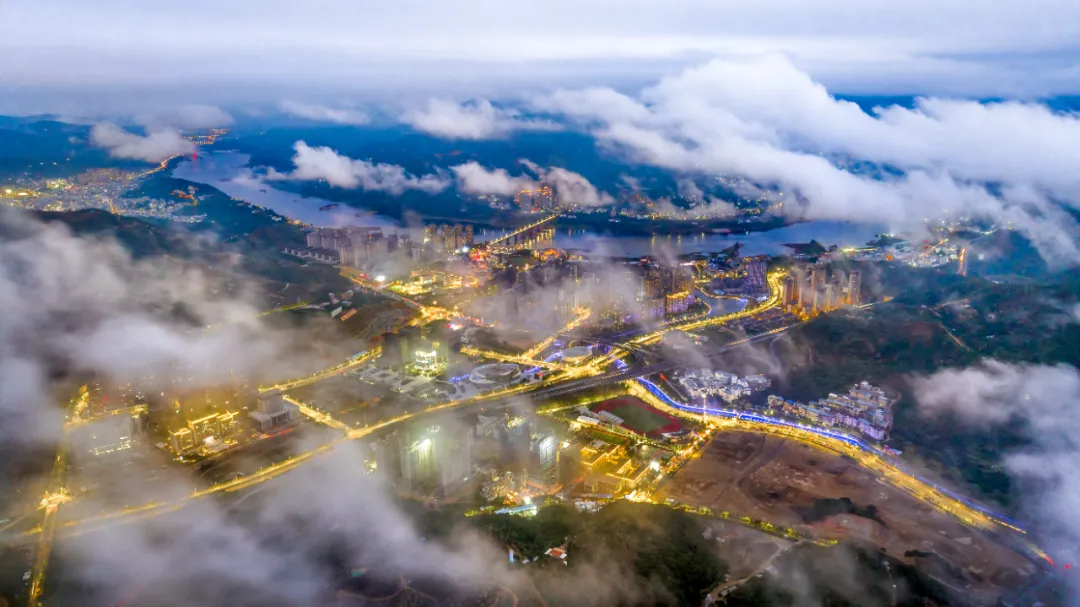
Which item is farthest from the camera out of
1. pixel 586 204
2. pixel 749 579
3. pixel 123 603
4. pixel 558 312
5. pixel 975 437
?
pixel 586 204

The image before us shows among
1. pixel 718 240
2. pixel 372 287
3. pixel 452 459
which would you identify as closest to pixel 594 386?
pixel 452 459

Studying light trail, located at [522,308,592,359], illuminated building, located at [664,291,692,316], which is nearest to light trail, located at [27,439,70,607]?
light trail, located at [522,308,592,359]

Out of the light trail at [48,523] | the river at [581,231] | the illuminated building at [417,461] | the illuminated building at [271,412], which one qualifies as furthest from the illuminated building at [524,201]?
the light trail at [48,523]

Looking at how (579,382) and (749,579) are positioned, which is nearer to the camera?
(749,579)

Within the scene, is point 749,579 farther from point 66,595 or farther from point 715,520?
point 66,595

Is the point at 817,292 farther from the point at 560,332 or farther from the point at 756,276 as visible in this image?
the point at 560,332

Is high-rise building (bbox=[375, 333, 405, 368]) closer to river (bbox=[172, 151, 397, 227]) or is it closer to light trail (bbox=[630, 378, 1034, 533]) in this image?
light trail (bbox=[630, 378, 1034, 533])

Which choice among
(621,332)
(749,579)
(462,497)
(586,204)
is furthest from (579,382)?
(586,204)
